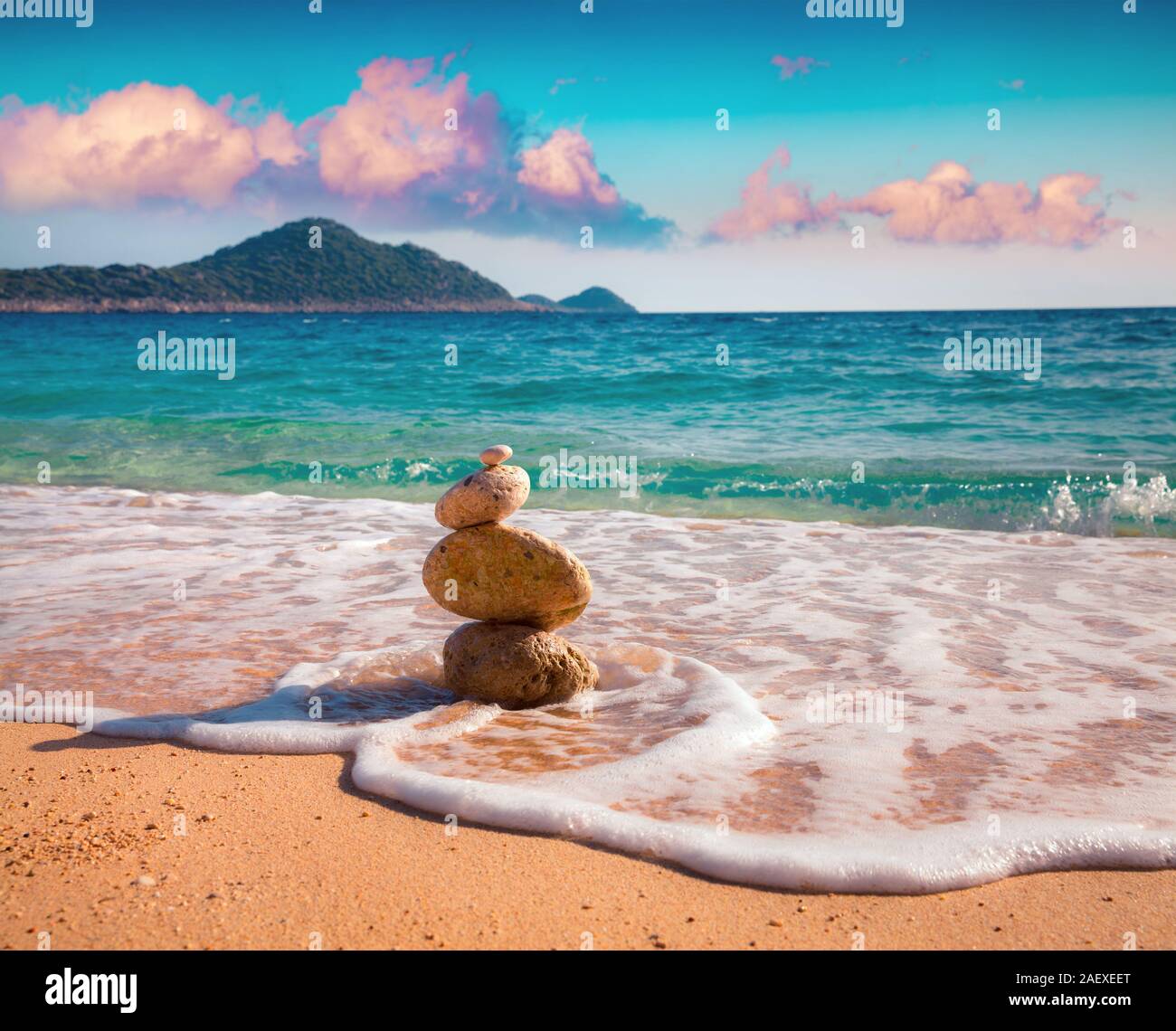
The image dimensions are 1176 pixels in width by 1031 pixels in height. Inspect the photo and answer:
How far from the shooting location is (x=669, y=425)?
1728 centimetres

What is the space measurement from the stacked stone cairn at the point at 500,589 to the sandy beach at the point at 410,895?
3.91 ft

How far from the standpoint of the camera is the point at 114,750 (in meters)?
3.96

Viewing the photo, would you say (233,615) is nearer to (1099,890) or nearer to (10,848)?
(10,848)

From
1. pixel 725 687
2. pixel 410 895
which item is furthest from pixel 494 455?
pixel 410 895

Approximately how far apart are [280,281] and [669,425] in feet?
206

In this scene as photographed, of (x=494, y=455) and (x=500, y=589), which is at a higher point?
(x=494, y=455)

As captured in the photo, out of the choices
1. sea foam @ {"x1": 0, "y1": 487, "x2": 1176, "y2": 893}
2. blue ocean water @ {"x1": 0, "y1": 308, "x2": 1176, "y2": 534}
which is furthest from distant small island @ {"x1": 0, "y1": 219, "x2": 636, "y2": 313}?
sea foam @ {"x1": 0, "y1": 487, "x2": 1176, "y2": 893}

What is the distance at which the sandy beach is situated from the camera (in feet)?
8.61

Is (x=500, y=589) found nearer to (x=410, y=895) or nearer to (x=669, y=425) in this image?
(x=410, y=895)

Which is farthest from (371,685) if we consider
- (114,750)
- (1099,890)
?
(1099,890)

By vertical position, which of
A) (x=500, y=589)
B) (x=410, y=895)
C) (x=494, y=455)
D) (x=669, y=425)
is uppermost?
(x=669, y=425)

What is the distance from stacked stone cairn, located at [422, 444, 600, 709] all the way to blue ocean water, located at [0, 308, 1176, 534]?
21.1 ft

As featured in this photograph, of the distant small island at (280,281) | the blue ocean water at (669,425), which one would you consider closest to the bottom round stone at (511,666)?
the blue ocean water at (669,425)
